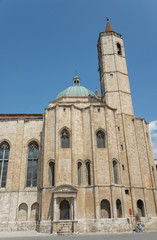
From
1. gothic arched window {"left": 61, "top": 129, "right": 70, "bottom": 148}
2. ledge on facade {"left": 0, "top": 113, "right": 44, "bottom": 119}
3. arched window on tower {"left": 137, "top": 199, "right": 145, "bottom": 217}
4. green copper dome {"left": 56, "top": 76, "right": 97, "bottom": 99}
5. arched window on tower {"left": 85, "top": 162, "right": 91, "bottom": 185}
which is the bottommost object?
arched window on tower {"left": 137, "top": 199, "right": 145, "bottom": 217}

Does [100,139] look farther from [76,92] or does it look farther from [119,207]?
[76,92]

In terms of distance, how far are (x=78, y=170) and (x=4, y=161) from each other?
9.09 meters

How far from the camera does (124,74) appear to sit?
29453 millimetres

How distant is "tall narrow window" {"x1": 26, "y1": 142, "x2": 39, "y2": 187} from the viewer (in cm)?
2292

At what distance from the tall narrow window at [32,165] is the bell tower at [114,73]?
441 inches

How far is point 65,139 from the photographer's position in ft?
73.8

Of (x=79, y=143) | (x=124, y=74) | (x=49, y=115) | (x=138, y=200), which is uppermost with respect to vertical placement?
(x=124, y=74)

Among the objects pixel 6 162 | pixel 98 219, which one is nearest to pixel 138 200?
pixel 98 219

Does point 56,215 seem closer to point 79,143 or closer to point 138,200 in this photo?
point 79,143

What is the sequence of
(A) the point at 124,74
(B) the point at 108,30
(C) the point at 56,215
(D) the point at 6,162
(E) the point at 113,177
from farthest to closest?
(B) the point at 108,30 < (A) the point at 124,74 < (D) the point at 6,162 < (E) the point at 113,177 < (C) the point at 56,215

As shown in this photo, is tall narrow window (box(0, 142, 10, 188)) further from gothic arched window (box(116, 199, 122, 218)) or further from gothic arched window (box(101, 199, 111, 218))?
gothic arched window (box(116, 199, 122, 218))

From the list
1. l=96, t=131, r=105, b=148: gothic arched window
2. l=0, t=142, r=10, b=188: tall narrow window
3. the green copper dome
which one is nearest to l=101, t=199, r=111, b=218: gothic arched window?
l=96, t=131, r=105, b=148: gothic arched window

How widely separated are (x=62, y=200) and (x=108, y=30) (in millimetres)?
26833

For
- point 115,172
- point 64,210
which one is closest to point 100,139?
point 115,172
